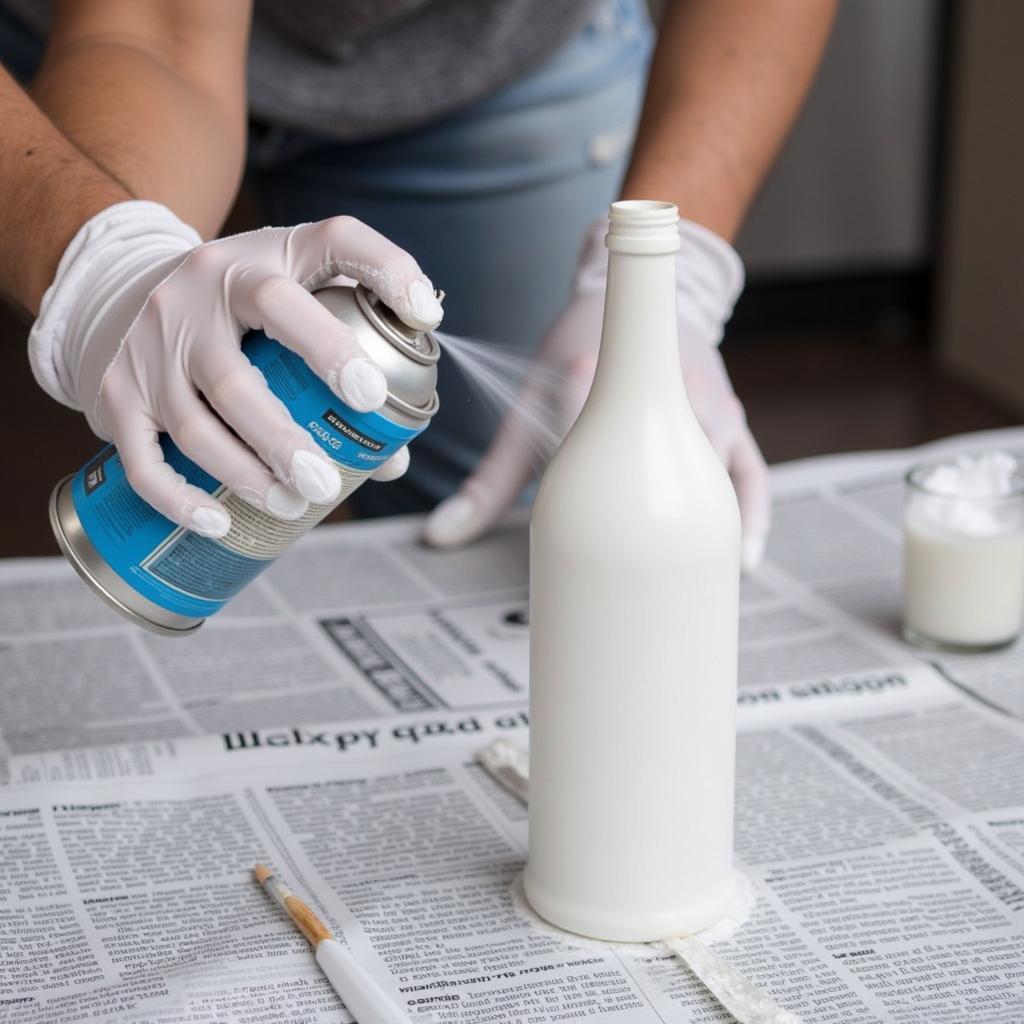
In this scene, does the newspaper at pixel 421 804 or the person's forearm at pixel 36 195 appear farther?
the person's forearm at pixel 36 195

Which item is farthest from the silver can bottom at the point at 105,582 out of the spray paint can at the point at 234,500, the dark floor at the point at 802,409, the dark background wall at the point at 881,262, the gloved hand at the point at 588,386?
the dark background wall at the point at 881,262

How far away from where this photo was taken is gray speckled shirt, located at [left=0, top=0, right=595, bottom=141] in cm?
134

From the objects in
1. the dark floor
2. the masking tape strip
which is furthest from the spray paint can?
the dark floor

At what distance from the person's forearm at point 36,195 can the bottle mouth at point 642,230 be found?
14.7 inches

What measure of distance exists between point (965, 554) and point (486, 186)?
650mm

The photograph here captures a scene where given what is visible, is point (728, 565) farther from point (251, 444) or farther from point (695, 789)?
point (251, 444)

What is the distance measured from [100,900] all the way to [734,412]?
2.00 ft

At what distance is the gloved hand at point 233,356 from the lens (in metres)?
0.62

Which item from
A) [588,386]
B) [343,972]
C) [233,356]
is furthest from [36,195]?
[343,972]

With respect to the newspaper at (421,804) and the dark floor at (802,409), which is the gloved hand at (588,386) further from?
the dark floor at (802,409)

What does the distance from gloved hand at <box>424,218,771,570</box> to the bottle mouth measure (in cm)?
43

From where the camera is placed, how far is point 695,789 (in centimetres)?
67

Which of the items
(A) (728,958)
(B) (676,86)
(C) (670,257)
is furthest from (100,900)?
(B) (676,86)

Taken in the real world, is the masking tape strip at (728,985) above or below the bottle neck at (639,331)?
below
